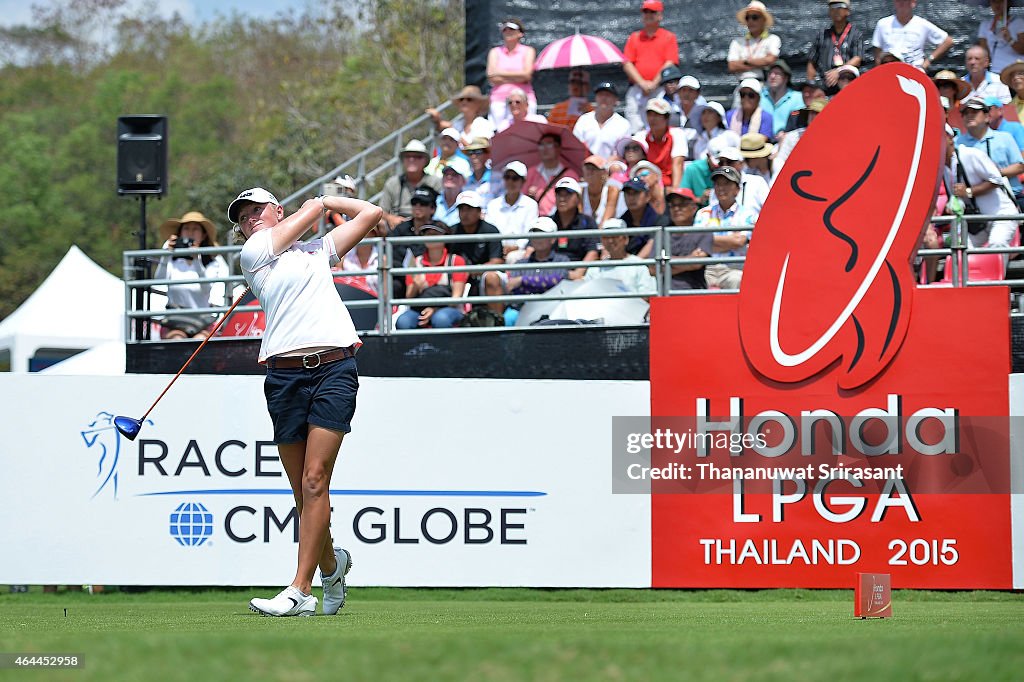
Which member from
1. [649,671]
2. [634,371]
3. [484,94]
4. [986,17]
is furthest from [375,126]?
[649,671]

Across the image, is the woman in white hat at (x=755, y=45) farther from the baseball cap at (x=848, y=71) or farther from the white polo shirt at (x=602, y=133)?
the white polo shirt at (x=602, y=133)

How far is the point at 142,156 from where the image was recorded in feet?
45.3

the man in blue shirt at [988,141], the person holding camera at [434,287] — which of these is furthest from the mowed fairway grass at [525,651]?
the man in blue shirt at [988,141]

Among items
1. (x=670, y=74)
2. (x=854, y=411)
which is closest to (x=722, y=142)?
(x=670, y=74)

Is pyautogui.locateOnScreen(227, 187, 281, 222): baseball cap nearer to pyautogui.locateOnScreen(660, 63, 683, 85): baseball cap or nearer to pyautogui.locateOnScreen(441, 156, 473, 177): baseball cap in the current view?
pyautogui.locateOnScreen(441, 156, 473, 177): baseball cap

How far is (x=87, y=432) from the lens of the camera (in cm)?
1034

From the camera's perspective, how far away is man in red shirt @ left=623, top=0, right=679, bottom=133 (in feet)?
50.9

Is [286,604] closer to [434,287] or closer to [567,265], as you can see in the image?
[567,265]

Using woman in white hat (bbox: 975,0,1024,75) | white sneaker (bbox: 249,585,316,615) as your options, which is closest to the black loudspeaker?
white sneaker (bbox: 249,585,316,615)

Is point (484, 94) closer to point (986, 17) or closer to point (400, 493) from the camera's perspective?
point (986, 17)

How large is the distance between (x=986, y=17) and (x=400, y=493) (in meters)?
8.99

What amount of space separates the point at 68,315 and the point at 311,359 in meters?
12.5

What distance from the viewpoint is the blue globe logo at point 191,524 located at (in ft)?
33.9

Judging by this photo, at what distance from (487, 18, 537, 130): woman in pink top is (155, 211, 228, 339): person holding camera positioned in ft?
12.2
